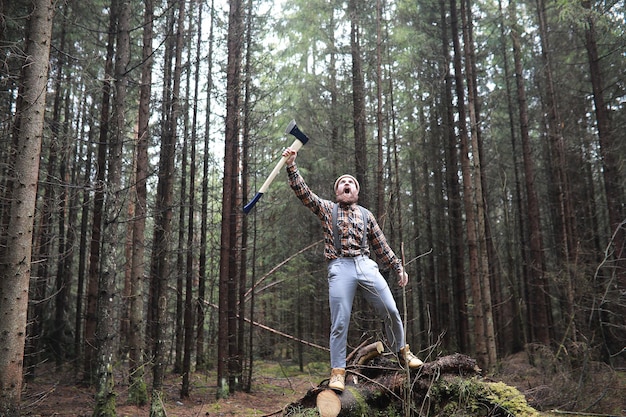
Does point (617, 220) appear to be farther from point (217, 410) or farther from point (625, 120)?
point (217, 410)

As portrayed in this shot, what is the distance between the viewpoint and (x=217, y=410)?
30.0 feet

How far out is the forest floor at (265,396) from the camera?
737 cm

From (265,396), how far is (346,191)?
916cm

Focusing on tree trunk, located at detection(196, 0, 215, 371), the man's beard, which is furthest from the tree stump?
tree trunk, located at detection(196, 0, 215, 371)

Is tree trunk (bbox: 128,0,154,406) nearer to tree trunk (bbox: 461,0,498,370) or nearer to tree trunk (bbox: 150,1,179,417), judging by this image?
tree trunk (bbox: 150,1,179,417)

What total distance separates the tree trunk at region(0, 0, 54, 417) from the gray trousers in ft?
13.9

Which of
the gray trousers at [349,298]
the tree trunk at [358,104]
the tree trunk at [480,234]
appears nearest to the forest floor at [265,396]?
the tree trunk at [480,234]

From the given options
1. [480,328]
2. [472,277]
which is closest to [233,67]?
[472,277]

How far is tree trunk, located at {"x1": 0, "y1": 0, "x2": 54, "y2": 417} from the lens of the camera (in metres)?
5.57

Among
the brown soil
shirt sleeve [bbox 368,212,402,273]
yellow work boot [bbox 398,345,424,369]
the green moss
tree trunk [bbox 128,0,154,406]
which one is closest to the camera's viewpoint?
the green moss

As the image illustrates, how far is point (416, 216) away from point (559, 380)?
10879 millimetres

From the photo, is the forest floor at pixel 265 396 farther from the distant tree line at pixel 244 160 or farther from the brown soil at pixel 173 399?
the distant tree line at pixel 244 160

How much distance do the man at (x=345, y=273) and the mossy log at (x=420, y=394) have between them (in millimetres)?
196

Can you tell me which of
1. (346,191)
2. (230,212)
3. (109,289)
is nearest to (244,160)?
(230,212)
